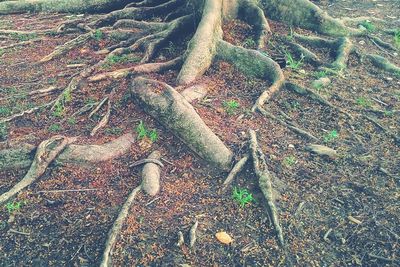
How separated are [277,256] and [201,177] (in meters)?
1.37

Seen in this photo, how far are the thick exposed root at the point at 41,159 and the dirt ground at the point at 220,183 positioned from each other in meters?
0.10

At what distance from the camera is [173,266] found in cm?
356

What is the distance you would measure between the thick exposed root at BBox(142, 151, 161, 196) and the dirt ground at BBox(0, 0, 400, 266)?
0.10 meters

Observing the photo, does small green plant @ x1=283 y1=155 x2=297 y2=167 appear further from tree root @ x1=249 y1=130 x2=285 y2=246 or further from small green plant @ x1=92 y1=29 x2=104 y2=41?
small green plant @ x1=92 y1=29 x2=104 y2=41

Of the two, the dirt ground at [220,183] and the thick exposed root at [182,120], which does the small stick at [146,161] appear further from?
the thick exposed root at [182,120]

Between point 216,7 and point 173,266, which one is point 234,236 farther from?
point 216,7

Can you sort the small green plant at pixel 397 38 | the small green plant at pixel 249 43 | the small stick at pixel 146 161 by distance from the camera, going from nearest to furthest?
the small stick at pixel 146 161 → the small green plant at pixel 249 43 → the small green plant at pixel 397 38

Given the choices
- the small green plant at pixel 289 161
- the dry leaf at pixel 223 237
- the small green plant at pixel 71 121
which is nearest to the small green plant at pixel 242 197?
the dry leaf at pixel 223 237

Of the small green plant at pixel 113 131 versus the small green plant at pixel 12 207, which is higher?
the small green plant at pixel 113 131

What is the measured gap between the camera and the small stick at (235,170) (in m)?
4.42

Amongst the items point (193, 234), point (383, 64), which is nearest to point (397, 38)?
point (383, 64)

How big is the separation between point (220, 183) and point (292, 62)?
132 inches

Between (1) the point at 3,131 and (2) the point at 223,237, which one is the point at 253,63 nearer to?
(2) the point at 223,237

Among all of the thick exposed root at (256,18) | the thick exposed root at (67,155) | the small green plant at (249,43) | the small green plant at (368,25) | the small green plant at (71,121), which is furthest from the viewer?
the small green plant at (368,25)
